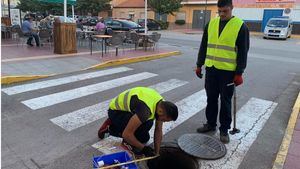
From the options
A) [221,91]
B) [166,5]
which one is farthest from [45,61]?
[166,5]

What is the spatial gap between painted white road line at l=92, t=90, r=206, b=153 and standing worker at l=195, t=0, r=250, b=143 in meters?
0.71

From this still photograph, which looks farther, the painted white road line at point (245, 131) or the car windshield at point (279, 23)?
the car windshield at point (279, 23)

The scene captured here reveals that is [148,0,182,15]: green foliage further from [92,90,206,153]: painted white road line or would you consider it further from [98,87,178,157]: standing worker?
[98,87,178,157]: standing worker

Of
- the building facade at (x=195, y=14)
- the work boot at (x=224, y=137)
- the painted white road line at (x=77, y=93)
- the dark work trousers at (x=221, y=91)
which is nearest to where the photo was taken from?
the dark work trousers at (x=221, y=91)

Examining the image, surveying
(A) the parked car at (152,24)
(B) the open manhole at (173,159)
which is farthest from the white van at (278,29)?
(B) the open manhole at (173,159)

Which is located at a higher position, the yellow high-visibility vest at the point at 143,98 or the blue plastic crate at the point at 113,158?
the yellow high-visibility vest at the point at 143,98

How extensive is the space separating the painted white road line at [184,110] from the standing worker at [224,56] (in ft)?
2.33

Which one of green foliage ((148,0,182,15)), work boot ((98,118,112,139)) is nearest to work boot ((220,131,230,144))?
work boot ((98,118,112,139))

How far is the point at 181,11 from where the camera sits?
137 ft

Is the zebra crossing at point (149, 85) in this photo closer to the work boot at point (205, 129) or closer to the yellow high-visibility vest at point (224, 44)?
the work boot at point (205, 129)

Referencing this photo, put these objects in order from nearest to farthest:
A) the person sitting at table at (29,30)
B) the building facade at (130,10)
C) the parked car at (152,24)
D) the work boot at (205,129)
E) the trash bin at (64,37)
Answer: the work boot at (205,129) < the trash bin at (64,37) < the person sitting at table at (29,30) < the parked car at (152,24) < the building facade at (130,10)

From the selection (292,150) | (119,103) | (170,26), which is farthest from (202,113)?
(170,26)

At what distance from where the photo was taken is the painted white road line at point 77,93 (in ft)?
18.4

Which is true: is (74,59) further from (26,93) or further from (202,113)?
(202,113)
